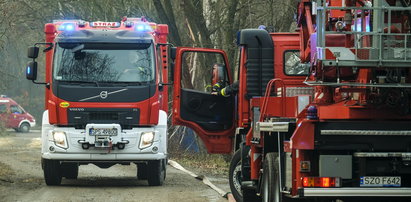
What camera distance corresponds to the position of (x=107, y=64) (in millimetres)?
17641

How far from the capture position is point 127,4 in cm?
2956

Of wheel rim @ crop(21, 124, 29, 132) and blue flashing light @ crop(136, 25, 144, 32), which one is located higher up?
blue flashing light @ crop(136, 25, 144, 32)

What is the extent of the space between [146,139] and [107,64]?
162 cm

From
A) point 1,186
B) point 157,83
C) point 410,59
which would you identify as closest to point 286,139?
point 410,59

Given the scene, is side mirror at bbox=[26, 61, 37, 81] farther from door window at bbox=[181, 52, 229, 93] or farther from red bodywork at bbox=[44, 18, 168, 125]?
door window at bbox=[181, 52, 229, 93]

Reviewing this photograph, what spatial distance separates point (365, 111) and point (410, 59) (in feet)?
2.69

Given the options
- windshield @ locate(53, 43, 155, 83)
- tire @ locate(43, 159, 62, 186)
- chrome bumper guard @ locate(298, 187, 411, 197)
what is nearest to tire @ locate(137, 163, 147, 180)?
tire @ locate(43, 159, 62, 186)

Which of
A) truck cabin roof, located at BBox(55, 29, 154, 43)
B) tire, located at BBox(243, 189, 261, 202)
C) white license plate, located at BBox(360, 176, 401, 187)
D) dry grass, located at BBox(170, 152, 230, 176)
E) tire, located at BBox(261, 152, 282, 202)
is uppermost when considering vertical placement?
truck cabin roof, located at BBox(55, 29, 154, 43)

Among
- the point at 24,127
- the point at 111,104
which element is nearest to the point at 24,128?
the point at 24,127

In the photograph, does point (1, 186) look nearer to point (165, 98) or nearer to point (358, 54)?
point (165, 98)

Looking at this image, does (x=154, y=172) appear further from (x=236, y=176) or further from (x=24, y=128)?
(x=24, y=128)

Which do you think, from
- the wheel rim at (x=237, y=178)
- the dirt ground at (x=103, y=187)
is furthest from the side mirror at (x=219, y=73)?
the dirt ground at (x=103, y=187)

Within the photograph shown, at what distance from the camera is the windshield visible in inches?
690

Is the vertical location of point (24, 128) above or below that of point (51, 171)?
below
